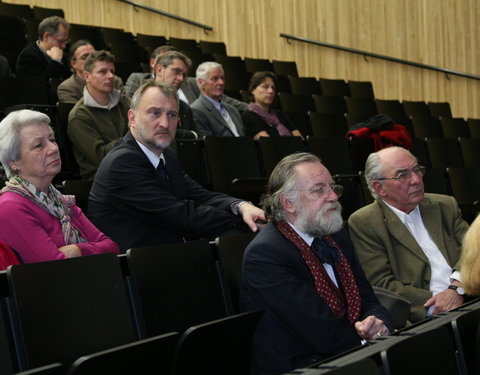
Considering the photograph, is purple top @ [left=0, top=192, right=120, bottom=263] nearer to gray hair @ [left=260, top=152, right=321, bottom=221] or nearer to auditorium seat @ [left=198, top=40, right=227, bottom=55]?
gray hair @ [left=260, top=152, right=321, bottom=221]

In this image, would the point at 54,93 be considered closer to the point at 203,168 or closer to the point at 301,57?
the point at 203,168

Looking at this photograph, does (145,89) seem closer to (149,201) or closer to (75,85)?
(149,201)

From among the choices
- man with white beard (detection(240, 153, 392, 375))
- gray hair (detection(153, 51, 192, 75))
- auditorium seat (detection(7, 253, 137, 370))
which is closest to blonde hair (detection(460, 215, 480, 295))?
man with white beard (detection(240, 153, 392, 375))

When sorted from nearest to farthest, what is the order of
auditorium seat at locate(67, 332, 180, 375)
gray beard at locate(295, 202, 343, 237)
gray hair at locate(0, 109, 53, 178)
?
auditorium seat at locate(67, 332, 180, 375) → gray beard at locate(295, 202, 343, 237) → gray hair at locate(0, 109, 53, 178)

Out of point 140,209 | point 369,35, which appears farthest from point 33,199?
point 369,35

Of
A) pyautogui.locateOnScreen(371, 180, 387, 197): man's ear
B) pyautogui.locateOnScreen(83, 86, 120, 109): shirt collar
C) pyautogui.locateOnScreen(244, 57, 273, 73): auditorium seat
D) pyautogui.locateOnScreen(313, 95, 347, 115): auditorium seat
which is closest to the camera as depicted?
pyautogui.locateOnScreen(371, 180, 387, 197): man's ear

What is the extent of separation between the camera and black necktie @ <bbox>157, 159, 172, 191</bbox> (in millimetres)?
2277

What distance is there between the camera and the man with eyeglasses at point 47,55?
12.6ft

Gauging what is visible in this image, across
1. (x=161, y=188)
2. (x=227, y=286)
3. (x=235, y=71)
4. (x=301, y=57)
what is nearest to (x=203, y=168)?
(x=161, y=188)

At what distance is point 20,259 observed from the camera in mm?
1724

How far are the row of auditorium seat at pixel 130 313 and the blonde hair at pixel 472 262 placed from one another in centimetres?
50

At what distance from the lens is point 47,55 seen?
12.8ft

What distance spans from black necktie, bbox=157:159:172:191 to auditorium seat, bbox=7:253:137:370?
0.71m

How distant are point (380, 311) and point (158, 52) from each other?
2.29m
